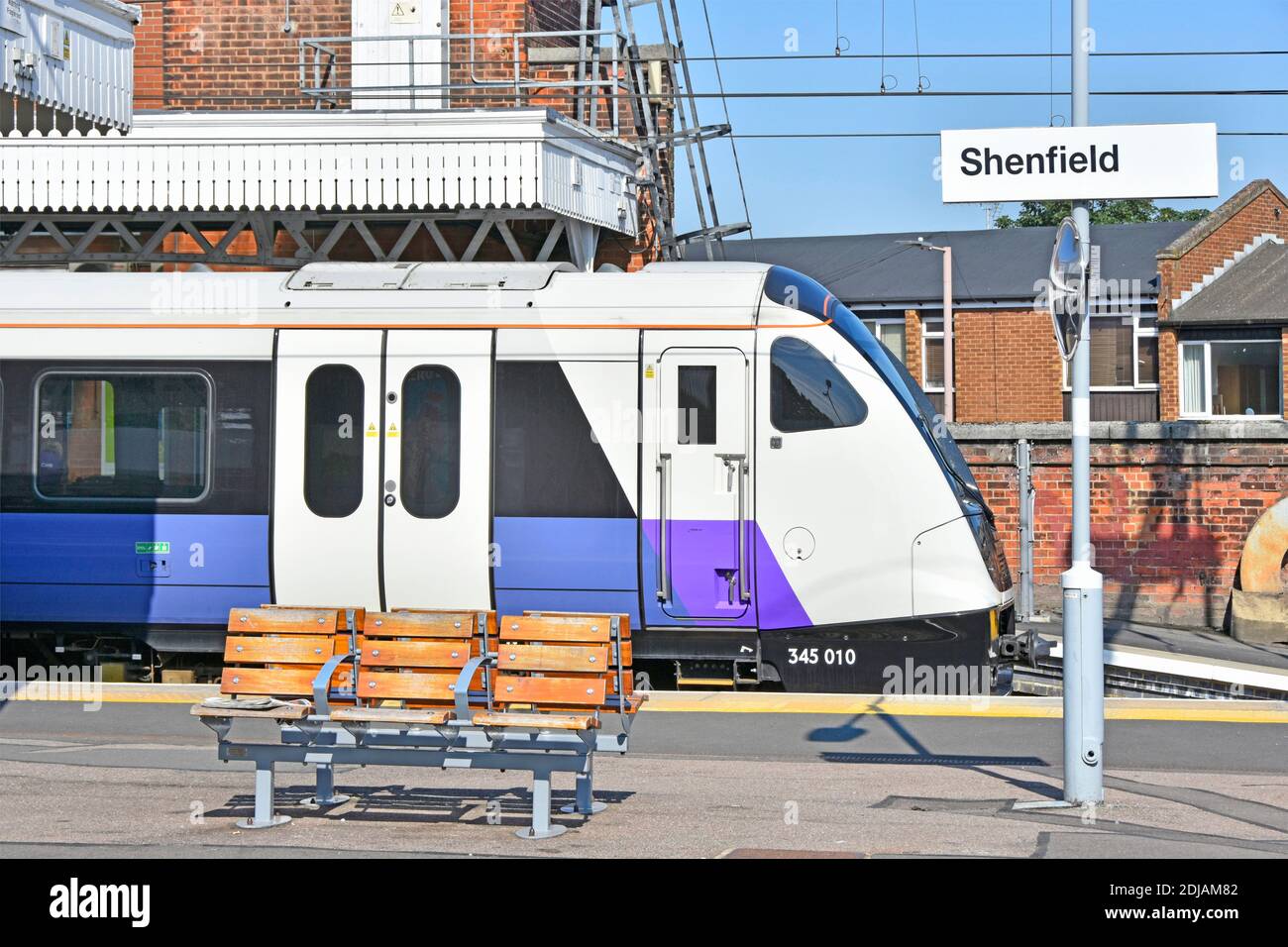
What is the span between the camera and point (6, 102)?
12539 millimetres

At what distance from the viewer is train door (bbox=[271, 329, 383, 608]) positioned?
1250cm

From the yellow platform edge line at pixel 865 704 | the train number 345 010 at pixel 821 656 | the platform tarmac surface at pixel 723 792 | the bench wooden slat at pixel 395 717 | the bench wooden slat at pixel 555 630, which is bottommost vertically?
the platform tarmac surface at pixel 723 792

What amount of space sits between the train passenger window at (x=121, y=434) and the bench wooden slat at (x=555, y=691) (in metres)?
5.32

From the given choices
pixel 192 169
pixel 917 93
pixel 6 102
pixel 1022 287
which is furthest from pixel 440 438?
pixel 1022 287

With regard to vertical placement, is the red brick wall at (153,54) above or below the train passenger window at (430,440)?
above

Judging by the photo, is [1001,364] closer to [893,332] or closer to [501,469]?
[893,332]

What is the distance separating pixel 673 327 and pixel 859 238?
32.6 metres

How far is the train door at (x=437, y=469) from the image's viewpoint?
12383mm

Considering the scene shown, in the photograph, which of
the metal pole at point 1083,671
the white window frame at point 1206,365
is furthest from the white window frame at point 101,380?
the white window frame at point 1206,365

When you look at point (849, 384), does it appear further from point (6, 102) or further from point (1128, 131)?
point (6, 102)

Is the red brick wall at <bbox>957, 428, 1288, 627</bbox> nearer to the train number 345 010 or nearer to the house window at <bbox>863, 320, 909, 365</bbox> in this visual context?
the train number 345 010

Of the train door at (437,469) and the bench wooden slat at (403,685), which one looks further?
the train door at (437,469)

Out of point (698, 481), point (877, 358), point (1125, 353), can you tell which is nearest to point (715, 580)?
point (698, 481)

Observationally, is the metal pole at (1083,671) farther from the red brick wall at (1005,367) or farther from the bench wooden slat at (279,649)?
the red brick wall at (1005,367)
